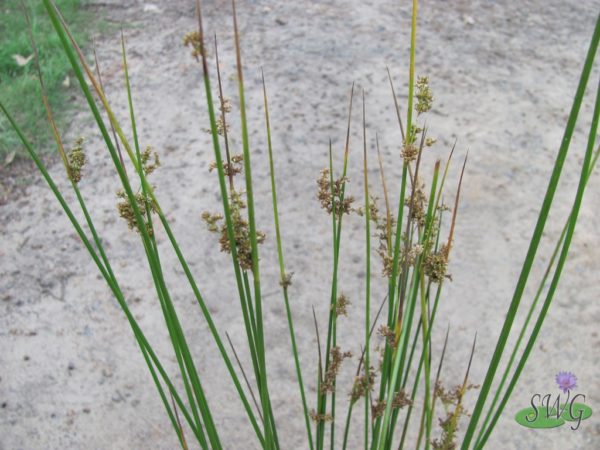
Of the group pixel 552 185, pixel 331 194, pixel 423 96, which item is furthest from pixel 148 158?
pixel 552 185

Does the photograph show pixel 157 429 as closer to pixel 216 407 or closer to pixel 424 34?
pixel 216 407

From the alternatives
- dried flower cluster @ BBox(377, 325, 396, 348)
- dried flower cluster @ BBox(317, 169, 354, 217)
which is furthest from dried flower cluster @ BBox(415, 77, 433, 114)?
dried flower cluster @ BBox(377, 325, 396, 348)

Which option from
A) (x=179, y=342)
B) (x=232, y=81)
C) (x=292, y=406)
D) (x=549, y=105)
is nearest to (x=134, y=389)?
(x=292, y=406)

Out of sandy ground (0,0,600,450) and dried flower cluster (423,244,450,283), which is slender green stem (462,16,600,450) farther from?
sandy ground (0,0,600,450)

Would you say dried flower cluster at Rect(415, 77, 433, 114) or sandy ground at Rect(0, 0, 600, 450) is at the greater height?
dried flower cluster at Rect(415, 77, 433, 114)

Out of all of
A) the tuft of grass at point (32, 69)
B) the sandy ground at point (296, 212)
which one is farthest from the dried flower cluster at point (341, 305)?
the tuft of grass at point (32, 69)

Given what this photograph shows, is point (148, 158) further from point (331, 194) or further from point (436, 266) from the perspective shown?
point (436, 266)

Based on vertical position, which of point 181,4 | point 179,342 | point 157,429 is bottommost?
point 157,429
